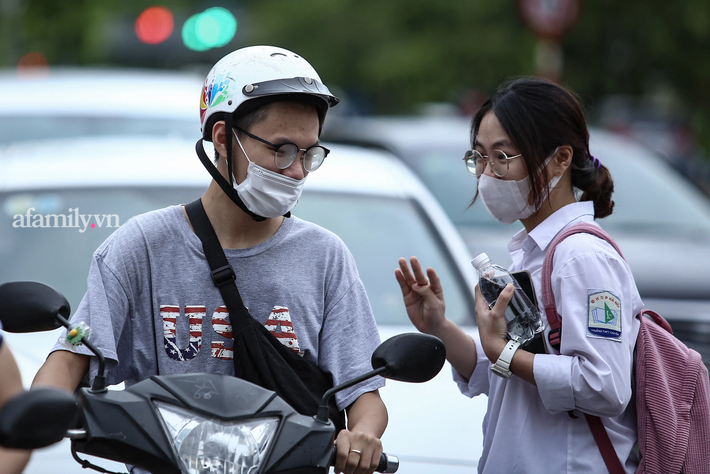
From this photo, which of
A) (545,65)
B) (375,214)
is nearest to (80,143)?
(375,214)

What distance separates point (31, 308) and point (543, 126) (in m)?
1.34

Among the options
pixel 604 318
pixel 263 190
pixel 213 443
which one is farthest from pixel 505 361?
pixel 213 443

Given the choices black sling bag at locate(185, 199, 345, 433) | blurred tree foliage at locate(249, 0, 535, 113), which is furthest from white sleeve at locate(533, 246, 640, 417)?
blurred tree foliage at locate(249, 0, 535, 113)

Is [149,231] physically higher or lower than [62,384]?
higher

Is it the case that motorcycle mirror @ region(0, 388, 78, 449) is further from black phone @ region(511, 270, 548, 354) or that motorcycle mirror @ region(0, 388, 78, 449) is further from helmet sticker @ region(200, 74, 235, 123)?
black phone @ region(511, 270, 548, 354)

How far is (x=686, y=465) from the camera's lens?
2.32 metres

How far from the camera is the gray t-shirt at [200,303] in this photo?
2262 millimetres

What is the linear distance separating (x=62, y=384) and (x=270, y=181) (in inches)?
26.6

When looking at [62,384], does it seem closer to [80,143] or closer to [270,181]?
[270,181]

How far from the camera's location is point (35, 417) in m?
1.58

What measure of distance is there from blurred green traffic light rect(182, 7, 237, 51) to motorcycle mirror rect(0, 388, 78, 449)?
9688mm

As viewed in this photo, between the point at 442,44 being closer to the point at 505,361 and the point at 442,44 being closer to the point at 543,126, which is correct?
the point at 543,126

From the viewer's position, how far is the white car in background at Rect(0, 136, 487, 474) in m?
3.19

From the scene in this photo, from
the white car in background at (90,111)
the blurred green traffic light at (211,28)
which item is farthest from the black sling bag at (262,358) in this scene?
the blurred green traffic light at (211,28)
